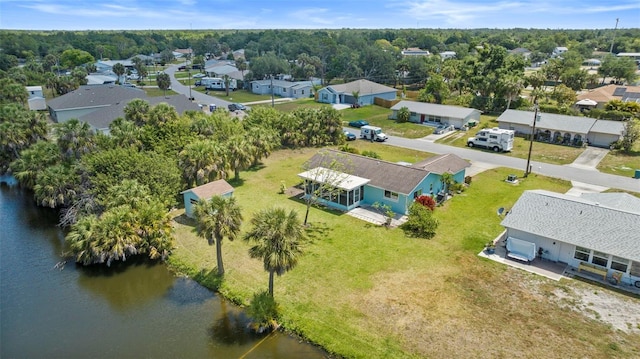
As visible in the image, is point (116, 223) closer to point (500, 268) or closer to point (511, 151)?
point (500, 268)

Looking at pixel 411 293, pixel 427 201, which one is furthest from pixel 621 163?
pixel 411 293

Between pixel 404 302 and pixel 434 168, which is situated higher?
pixel 434 168

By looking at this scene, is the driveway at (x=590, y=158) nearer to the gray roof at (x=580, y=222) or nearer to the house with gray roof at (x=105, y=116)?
the gray roof at (x=580, y=222)

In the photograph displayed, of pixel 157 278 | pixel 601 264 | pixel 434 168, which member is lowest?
pixel 157 278

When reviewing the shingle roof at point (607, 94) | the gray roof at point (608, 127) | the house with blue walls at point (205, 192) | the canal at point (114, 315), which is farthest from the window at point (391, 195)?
the shingle roof at point (607, 94)

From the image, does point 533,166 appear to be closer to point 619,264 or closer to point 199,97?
point 619,264

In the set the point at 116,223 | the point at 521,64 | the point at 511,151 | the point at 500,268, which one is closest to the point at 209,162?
the point at 116,223

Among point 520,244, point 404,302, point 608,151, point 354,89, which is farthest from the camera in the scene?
point 354,89
